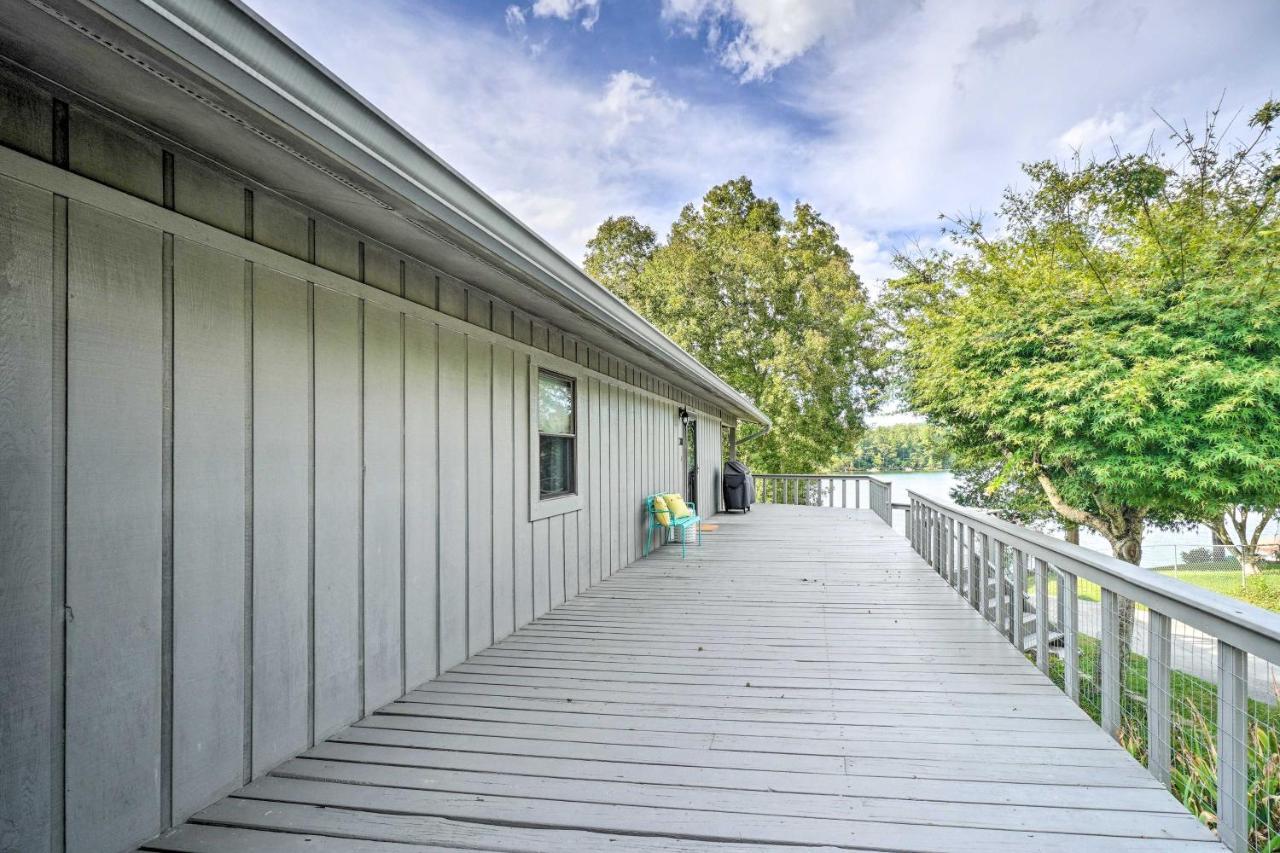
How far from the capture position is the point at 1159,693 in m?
2.13

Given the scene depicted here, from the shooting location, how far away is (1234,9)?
719cm

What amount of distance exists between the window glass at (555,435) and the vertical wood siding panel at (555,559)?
0.75 feet

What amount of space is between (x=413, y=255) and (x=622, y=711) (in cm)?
230

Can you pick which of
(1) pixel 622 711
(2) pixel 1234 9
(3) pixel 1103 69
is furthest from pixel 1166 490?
(1) pixel 622 711

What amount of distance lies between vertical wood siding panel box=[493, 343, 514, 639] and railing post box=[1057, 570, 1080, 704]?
294cm

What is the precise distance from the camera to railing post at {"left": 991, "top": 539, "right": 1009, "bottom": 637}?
3664 millimetres

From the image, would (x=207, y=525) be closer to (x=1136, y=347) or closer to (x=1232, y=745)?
(x=1232, y=745)

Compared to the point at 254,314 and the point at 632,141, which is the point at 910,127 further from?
the point at 254,314

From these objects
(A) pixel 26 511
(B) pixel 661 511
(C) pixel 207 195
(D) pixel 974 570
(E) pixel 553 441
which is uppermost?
(C) pixel 207 195

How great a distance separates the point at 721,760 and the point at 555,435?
2874 millimetres

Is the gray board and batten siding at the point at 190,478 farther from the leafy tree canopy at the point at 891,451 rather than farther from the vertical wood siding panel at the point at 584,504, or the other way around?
the leafy tree canopy at the point at 891,451

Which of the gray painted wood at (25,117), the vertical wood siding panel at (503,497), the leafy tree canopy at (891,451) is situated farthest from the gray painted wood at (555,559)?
the leafy tree canopy at (891,451)

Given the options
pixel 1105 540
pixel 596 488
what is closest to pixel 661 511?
pixel 596 488

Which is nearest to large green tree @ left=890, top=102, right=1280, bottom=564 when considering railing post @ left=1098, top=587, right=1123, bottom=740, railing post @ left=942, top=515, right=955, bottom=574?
railing post @ left=942, top=515, right=955, bottom=574
